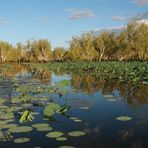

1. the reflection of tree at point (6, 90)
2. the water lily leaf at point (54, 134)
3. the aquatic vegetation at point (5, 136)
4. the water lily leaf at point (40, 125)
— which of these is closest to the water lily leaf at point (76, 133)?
the water lily leaf at point (54, 134)

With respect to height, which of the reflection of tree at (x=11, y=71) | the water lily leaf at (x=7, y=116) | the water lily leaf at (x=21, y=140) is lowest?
the water lily leaf at (x=21, y=140)

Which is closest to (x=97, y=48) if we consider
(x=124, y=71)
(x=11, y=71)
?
(x=11, y=71)

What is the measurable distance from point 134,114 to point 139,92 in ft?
16.4

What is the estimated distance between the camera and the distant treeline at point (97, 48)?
58156 mm

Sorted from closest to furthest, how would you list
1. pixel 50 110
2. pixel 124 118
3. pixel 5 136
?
pixel 5 136, pixel 124 118, pixel 50 110

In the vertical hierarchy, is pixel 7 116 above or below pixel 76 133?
above

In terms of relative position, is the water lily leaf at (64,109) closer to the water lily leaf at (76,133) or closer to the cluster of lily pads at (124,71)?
the water lily leaf at (76,133)

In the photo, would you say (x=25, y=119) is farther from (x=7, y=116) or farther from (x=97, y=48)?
(x=97, y=48)

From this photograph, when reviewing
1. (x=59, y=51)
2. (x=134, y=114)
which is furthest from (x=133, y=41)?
(x=134, y=114)

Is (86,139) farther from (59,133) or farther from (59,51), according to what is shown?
(59,51)

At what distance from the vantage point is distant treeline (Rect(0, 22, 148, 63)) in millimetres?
58156

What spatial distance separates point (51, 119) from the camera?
863 centimetres

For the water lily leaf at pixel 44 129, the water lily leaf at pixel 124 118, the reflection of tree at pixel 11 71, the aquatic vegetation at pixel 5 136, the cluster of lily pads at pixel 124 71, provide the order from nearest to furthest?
the aquatic vegetation at pixel 5 136, the water lily leaf at pixel 44 129, the water lily leaf at pixel 124 118, the cluster of lily pads at pixel 124 71, the reflection of tree at pixel 11 71

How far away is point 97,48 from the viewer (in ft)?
230
